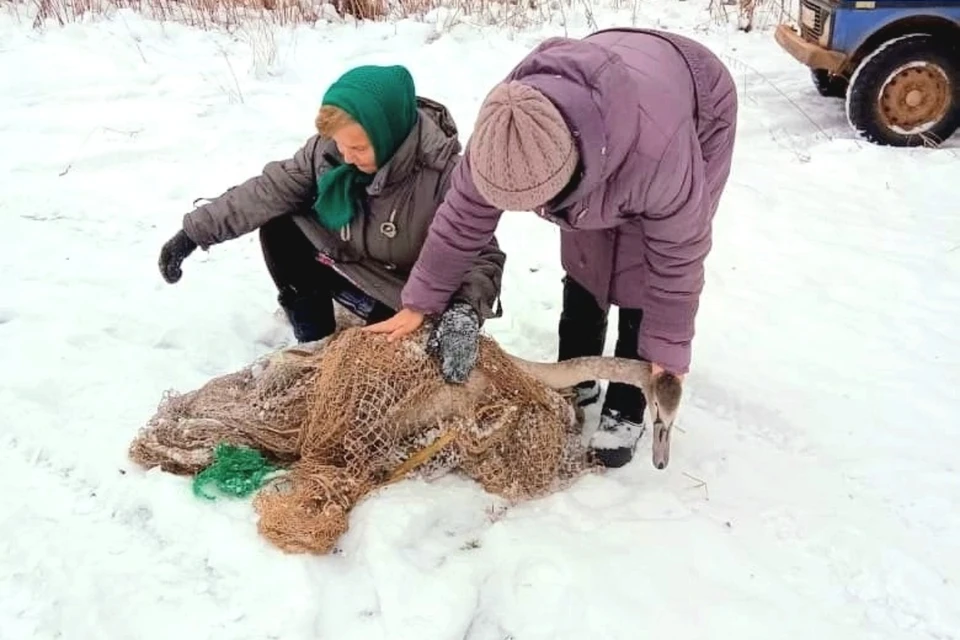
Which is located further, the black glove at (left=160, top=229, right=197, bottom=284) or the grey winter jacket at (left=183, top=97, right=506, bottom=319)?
the black glove at (left=160, top=229, right=197, bottom=284)

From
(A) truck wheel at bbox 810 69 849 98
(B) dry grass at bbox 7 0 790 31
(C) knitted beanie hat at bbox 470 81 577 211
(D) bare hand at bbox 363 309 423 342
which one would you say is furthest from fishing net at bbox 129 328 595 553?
(B) dry grass at bbox 7 0 790 31

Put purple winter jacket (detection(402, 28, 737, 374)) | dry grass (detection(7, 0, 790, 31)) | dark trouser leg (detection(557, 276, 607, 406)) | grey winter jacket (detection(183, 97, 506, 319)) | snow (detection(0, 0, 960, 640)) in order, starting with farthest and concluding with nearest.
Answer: dry grass (detection(7, 0, 790, 31)) < dark trouser leg (detection(557, 276, 607, 406)) < grey winter jacket (detection(183, 97, 506, 319)) < snow (detection(0, 0, 960, 640)) < purple winter jacket (detection(402, 28, 737, 374))

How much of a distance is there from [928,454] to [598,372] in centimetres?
115

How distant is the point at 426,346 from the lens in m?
2.45

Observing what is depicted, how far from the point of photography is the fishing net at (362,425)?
7.76 ft

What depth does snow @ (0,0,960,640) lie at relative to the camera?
7.09 feet

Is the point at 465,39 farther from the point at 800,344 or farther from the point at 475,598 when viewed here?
the point at 475,598

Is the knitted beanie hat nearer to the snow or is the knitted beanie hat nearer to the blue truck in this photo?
the snow

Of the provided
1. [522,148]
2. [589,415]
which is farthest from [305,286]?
[522,148]

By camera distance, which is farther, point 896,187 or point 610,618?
point 896,187

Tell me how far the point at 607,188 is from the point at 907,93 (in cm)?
390

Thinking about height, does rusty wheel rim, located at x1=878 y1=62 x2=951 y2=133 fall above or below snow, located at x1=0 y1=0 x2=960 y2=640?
above

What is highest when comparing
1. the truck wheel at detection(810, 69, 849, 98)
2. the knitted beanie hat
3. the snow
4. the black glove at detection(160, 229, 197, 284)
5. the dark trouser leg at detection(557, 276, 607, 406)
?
the knitted beanie hat

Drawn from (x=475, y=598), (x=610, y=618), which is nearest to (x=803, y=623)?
(x=610, y=618)
